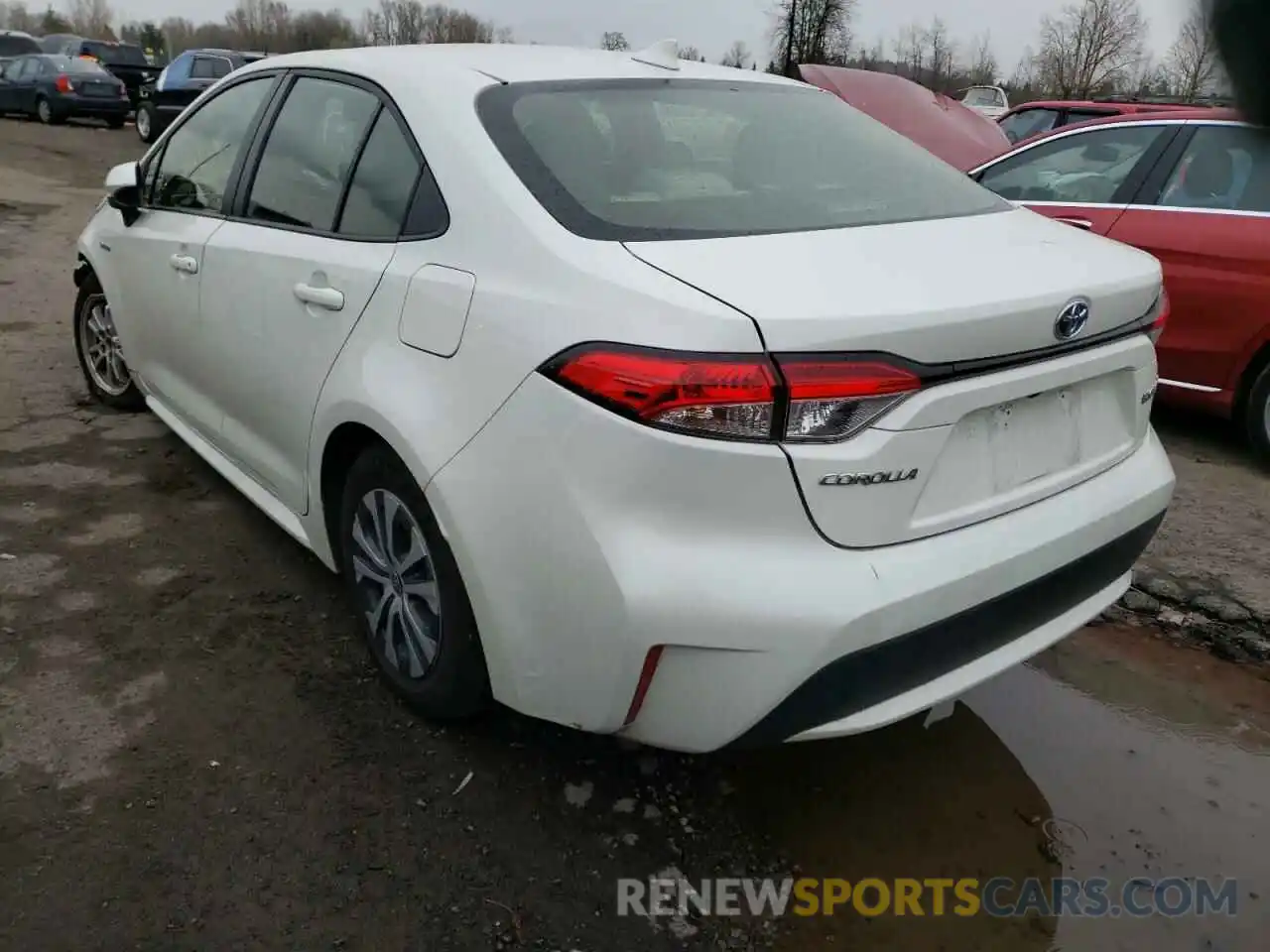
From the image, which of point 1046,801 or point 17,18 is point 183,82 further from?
point 17,18

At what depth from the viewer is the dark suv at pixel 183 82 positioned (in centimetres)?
1648

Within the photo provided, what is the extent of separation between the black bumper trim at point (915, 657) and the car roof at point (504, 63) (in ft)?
5.38

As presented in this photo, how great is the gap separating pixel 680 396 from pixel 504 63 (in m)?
1.40

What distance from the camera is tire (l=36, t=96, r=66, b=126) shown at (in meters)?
19.4

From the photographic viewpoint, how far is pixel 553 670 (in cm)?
202

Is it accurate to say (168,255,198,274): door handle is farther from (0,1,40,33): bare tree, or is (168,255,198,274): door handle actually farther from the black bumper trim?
(0,1,40,33): bare tree

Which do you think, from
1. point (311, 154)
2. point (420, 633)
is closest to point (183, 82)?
point (311, 154)

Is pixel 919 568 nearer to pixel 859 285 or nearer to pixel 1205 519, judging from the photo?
pixel 859 285

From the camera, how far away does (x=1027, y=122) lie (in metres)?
11.2

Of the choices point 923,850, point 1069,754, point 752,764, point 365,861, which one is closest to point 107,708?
point 365,861

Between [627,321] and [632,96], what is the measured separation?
106cm

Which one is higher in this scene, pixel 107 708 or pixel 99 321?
pixel 99 321

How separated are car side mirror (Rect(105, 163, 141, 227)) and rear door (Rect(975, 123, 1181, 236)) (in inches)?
157

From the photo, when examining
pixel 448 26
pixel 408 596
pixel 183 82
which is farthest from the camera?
pixel 448 26
